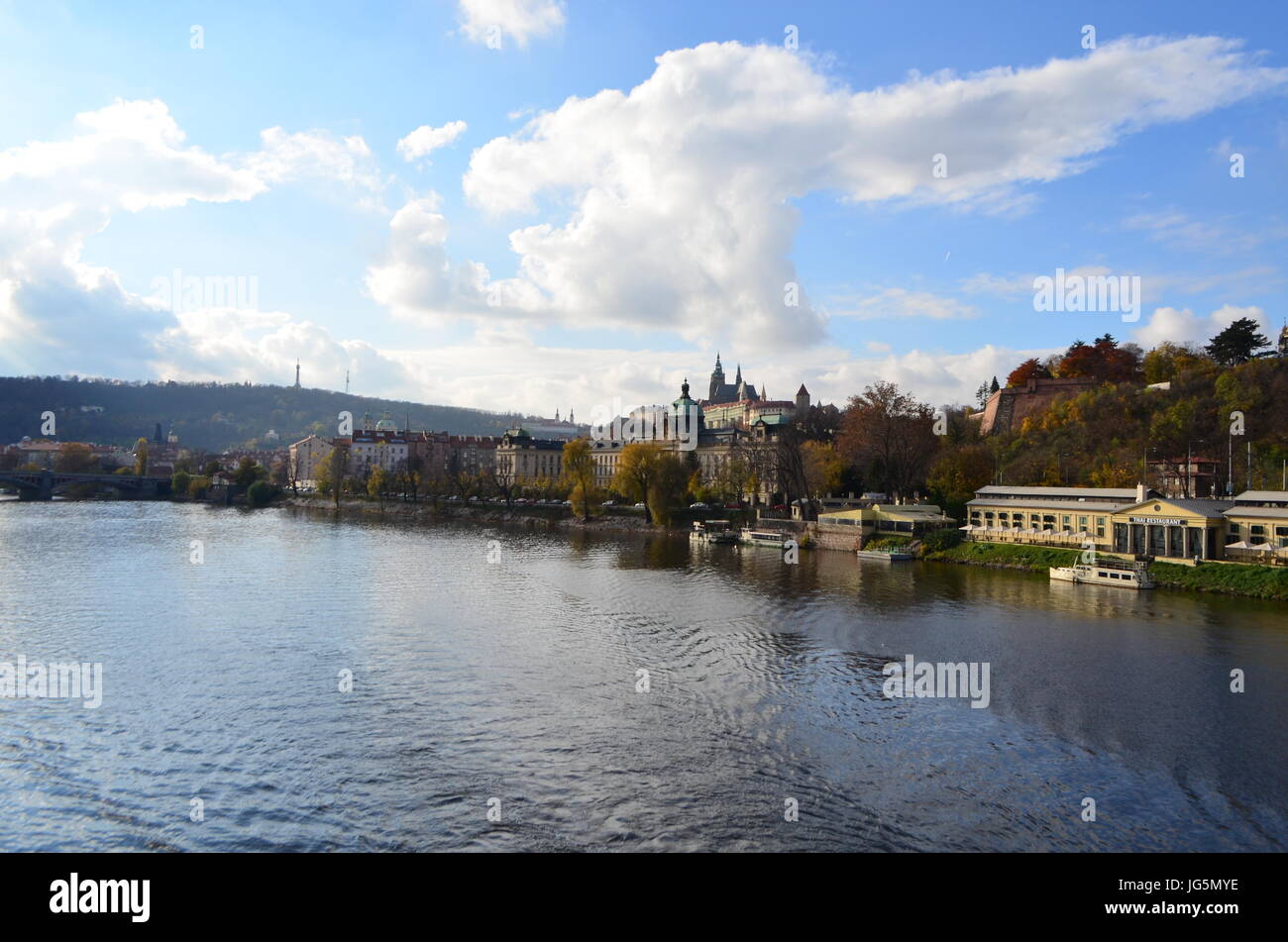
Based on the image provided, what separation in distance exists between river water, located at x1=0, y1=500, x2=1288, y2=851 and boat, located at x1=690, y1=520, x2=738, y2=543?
2427cm

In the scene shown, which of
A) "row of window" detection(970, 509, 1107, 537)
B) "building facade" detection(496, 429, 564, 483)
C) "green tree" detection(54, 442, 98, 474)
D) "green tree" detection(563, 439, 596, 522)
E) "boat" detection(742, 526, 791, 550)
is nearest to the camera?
"row of window" detection(970, 509, 1107, 537)

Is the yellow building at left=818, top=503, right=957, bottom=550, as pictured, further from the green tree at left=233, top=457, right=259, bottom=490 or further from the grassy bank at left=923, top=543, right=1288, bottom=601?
the green tree at left=233, top=457, right=259, bottom=490

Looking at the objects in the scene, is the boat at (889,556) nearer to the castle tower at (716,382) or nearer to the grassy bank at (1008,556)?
the grassy bank at (1008,556)

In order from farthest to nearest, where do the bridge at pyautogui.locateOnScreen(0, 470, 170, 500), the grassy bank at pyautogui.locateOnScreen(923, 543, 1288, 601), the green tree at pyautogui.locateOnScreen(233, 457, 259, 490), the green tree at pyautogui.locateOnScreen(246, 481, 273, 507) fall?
1. the green tree at pyautogui.locateOnScreen(233, 457, 259, 490)
2. the bridge at pyautogui.locateOnScreen(0, 470, 170, 500)
3. the green tree at pyautogui.locateOnScreen(246, 481, 273, 507)
4. the grassy bank at pyautogui.locateOnScreen(923, 543, 1288, 601)

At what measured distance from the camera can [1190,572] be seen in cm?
3172

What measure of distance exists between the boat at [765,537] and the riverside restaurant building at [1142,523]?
A: 41.1ft

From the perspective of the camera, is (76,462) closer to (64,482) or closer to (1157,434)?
(64,482)

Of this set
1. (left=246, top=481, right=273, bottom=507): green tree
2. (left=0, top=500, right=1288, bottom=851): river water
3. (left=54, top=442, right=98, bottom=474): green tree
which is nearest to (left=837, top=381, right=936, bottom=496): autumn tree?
(left=0, top=500, right=1288, bottom=851): river water

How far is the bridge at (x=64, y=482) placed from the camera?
92250 mm

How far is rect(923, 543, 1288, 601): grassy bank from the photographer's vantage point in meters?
28.9

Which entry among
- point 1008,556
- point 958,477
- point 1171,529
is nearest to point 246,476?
point 958,477

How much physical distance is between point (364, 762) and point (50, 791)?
183 inches

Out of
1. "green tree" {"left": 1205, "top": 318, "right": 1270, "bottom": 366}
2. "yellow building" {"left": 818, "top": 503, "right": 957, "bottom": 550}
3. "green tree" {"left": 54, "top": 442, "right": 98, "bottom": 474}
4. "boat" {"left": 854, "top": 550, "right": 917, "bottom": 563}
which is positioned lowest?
"boat" {"left": 854, "top": 550, "right": 917, "bottom": 563}
